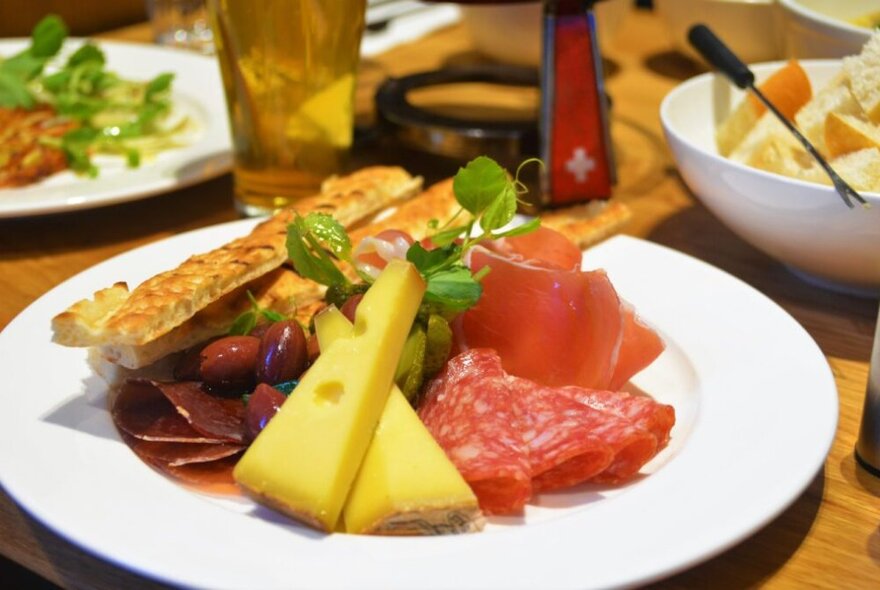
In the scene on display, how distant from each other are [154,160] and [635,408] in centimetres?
123

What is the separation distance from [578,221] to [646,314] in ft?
0.91

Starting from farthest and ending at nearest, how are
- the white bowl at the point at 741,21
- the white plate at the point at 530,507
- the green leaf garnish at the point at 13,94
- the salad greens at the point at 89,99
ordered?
the white bowl at the point at 741,21 → the green leaf garnish at the point at 13,94 → the salad greens at the point at 89,99 → the white plate at the point at 530,507

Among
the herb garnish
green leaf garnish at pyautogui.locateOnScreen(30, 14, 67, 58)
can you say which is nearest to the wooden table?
→ the herb garnish

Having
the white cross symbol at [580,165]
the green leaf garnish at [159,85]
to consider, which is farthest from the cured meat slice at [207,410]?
the green leaf garnish at [159,85]

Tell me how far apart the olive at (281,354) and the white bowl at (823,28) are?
1.34 metres

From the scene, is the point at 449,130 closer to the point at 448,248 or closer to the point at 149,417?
the point at 448,248

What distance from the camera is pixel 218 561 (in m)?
0.84

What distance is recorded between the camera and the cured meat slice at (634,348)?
1.18m

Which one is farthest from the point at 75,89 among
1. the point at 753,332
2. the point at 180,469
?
the point at 753,332

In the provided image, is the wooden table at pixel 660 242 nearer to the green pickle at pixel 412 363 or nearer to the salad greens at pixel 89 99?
the salad greens at pixel 89 99

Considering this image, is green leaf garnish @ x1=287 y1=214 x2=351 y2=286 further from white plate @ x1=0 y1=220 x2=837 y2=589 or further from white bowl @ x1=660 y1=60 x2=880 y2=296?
white bowl @ x1=660 y1=60 x2=880 y2=296

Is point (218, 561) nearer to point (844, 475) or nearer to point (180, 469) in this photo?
point (180, 469)

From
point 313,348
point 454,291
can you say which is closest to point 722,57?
point 454,291

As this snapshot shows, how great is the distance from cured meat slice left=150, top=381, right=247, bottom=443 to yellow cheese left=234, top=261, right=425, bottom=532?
12cm
